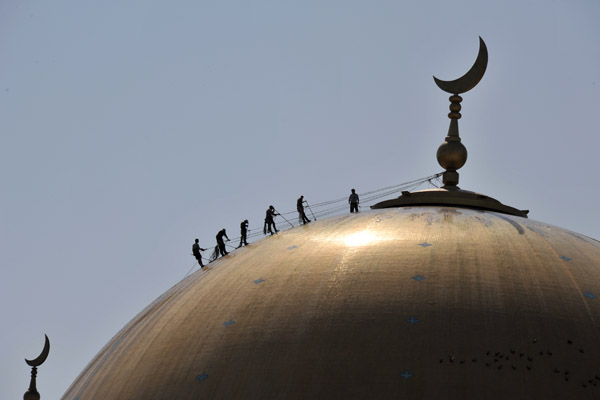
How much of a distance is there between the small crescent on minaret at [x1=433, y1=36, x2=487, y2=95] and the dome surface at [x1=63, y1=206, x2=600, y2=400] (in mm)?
5737

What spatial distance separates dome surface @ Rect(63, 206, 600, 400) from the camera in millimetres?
23953

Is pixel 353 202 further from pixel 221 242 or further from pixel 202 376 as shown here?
Result: pixel 202 376

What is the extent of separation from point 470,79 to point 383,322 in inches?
423

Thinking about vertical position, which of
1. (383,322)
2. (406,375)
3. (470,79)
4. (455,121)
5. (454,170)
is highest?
(470,79)

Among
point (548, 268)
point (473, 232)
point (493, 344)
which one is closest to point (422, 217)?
point (473, 232)

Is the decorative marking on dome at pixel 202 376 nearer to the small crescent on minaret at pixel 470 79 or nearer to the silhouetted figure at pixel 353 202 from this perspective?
the silhouetted figure at pixel 353 202

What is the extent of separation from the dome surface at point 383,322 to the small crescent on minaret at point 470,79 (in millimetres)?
5737

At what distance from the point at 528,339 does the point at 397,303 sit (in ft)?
7.99

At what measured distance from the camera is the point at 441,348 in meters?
24.3

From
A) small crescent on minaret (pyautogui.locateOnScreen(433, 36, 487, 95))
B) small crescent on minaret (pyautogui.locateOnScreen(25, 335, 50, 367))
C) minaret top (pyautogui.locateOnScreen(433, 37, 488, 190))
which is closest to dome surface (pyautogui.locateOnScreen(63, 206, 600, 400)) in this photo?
small crescent on minaret (pyautogui.locateOnScreen(25, 335, 50, 367))

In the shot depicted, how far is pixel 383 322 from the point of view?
2516 centimetres

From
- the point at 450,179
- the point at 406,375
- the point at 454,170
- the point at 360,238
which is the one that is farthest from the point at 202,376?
the point at 454,170

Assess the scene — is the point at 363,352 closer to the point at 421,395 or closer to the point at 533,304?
the point at 421,395

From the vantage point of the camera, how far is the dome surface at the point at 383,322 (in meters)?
24.0
